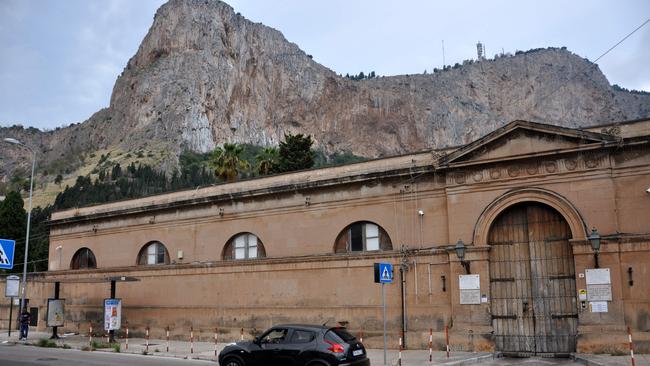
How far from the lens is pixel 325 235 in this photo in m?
26.7

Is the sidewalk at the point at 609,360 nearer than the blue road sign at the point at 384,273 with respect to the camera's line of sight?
Yes

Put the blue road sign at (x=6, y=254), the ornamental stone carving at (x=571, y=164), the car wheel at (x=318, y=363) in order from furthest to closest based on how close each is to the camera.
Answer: the blue road sign at (x=6, y=254), the ornamental stone carving at (x=571, y=164), the car wheel at (x=318, y=363)

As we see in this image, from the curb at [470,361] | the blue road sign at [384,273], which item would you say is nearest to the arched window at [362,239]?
the blue road sign at [384,273]

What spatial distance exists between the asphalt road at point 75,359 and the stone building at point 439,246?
6.35m

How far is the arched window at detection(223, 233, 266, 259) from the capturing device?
29.1 metres

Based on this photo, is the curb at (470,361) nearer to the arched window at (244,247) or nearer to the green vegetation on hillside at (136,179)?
the arched window at (244,247)

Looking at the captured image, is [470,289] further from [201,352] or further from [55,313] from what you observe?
[55,313]

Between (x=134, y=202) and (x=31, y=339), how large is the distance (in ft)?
28.9

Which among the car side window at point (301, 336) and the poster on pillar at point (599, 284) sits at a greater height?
the poster on pillar at point (599, 284)

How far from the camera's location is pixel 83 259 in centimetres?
3700

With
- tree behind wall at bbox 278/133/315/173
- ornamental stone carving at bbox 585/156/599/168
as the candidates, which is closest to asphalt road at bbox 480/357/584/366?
ornamental stone carving at bbox 585/156/599/168

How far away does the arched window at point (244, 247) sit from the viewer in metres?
29.1

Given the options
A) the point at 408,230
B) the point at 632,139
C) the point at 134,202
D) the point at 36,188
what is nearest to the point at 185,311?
the point at 134,202

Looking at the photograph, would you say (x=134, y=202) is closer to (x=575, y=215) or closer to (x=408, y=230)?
(x=408, y=230)
